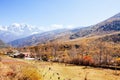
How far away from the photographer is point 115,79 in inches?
2264

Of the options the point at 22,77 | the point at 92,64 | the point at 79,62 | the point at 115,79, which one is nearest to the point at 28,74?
the point at 22,77

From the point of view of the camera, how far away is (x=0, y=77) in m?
16.6

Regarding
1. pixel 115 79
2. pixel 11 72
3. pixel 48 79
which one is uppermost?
pixel 11 72

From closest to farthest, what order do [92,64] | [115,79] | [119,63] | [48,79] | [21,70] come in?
[21,70]
[48,79]
[115,79]
[92,64]
[119,63]

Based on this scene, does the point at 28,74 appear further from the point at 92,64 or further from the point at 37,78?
the point at 92,64

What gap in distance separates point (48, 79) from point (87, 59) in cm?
8501

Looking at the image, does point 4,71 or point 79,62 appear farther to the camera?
point 79,62

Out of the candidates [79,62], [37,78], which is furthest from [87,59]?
[37,78]

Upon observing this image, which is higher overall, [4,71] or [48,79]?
[4,71]

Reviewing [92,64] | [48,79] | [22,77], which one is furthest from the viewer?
[92,64]

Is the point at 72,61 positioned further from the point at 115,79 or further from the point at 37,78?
the point at 37,78

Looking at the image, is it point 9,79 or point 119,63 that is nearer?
point 9,79

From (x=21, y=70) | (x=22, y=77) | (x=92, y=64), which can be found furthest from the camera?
(x=92, y=64)

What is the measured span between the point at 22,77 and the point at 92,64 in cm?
8833
